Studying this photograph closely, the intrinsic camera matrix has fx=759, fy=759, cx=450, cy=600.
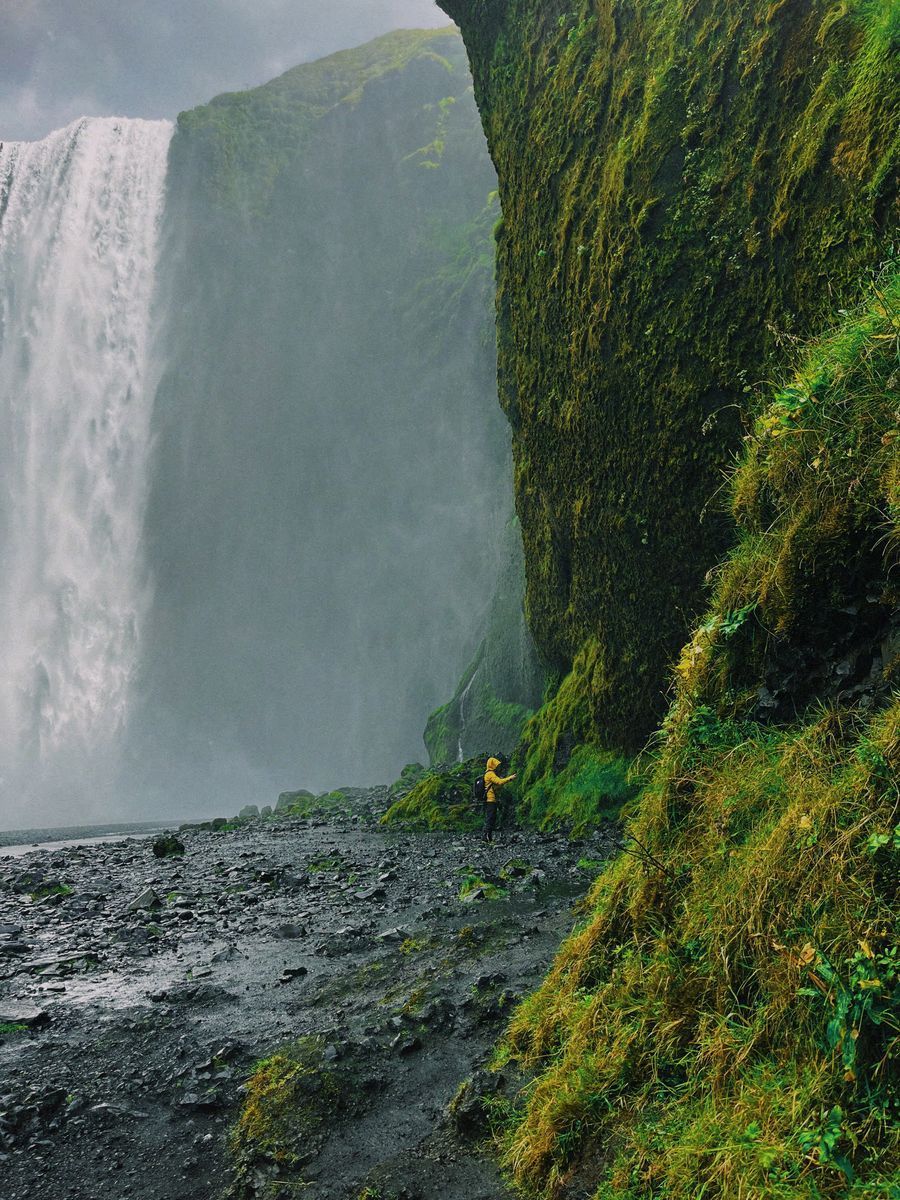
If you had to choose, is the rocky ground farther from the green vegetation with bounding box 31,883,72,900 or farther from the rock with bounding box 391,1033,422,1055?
the green vegetation with bounding box 31,883,72,900

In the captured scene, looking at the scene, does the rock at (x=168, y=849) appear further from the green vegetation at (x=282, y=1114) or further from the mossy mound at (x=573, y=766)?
the green vegetation at (x=282, y=1114)

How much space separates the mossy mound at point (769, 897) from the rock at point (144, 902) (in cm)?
714

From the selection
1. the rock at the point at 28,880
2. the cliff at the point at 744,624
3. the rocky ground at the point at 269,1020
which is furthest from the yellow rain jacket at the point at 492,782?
the rock at the point at 28,880

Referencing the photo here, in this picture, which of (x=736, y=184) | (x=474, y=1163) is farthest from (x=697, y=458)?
(x=474, y=1163)

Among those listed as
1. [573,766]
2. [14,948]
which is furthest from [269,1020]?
[573,766]

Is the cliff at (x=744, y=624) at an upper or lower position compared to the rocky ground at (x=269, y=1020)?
upper

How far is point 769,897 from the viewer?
10.4 ft

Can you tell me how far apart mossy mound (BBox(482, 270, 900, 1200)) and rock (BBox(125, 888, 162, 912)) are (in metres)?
7.14

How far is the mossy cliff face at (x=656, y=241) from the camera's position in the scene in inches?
298

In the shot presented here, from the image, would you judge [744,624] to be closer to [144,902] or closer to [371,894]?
[371,894]

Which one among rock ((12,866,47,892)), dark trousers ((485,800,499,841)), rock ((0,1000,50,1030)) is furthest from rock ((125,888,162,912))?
dark trousers ((485,800,499,841))

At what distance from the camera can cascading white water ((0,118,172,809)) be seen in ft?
170

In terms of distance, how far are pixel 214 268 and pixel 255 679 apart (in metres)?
33.5

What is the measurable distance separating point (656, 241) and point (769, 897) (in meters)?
8.74
